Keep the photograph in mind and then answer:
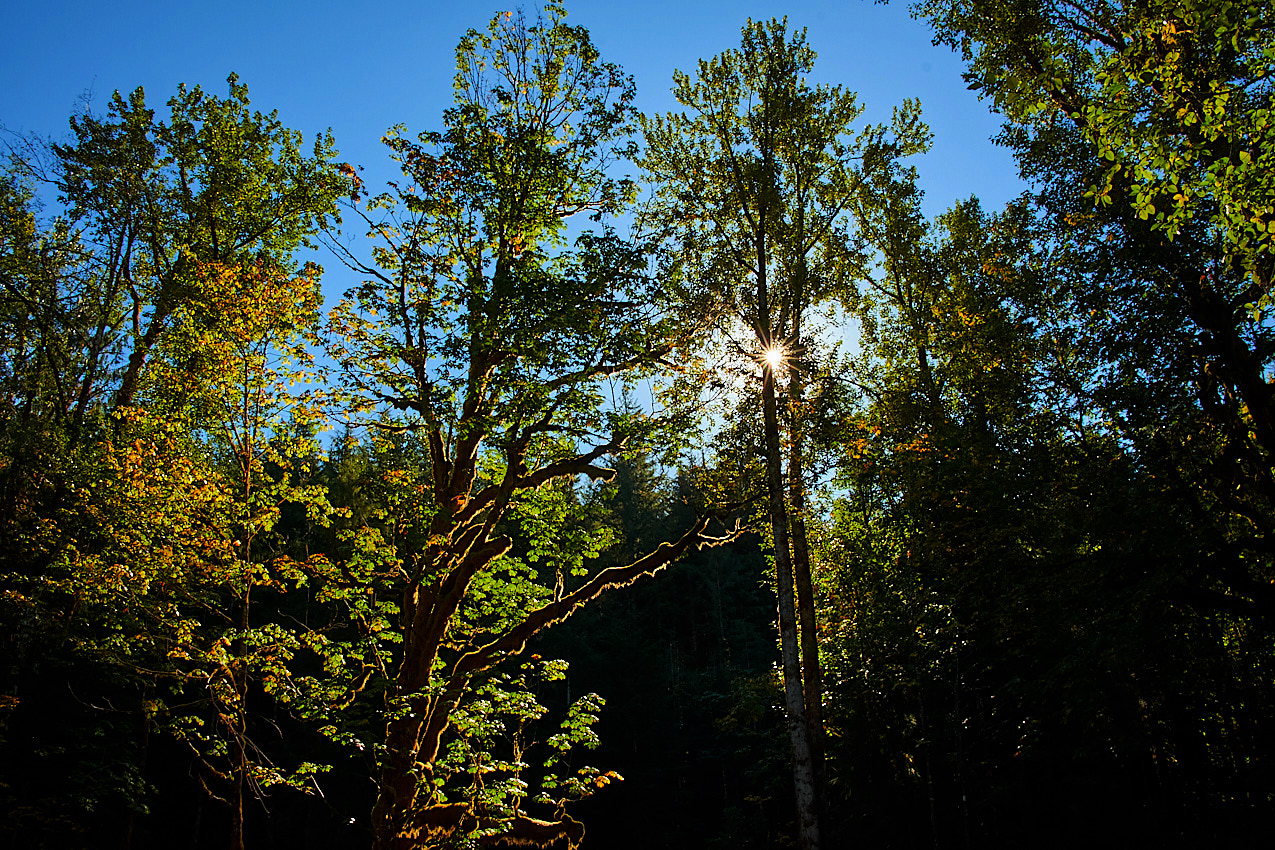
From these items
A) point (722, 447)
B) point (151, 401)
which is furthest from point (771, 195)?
point (151, 401)

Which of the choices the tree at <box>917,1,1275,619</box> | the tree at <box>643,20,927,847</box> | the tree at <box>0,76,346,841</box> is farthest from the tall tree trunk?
the tree at <box>0,76,346,841</box>

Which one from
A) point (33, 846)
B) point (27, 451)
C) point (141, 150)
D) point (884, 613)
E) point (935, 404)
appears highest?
point (141, 150)

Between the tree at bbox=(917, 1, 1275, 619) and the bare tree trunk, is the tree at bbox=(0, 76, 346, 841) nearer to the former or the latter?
the bare tree trunk

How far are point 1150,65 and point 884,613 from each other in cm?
931

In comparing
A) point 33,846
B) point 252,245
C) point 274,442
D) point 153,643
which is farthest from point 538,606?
point 33,846

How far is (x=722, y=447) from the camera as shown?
1115cm

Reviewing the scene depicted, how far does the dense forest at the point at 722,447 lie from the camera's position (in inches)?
301

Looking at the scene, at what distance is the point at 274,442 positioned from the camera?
8.92 m

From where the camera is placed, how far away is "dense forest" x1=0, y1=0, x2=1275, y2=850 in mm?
7656

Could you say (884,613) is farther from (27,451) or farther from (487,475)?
(27,451)

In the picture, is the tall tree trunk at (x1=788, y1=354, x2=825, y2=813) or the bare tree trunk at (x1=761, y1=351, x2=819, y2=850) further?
the tall tree trunk at (x1=788, y1=354, x2=825, y2=813)

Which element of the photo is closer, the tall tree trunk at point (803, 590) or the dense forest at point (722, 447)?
the dense forest at point (722, 447)

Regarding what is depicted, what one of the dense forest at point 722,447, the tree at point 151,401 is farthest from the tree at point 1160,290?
the tree at point 151,401

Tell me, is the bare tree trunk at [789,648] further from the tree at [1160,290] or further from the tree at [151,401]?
the tree at [151,401]
